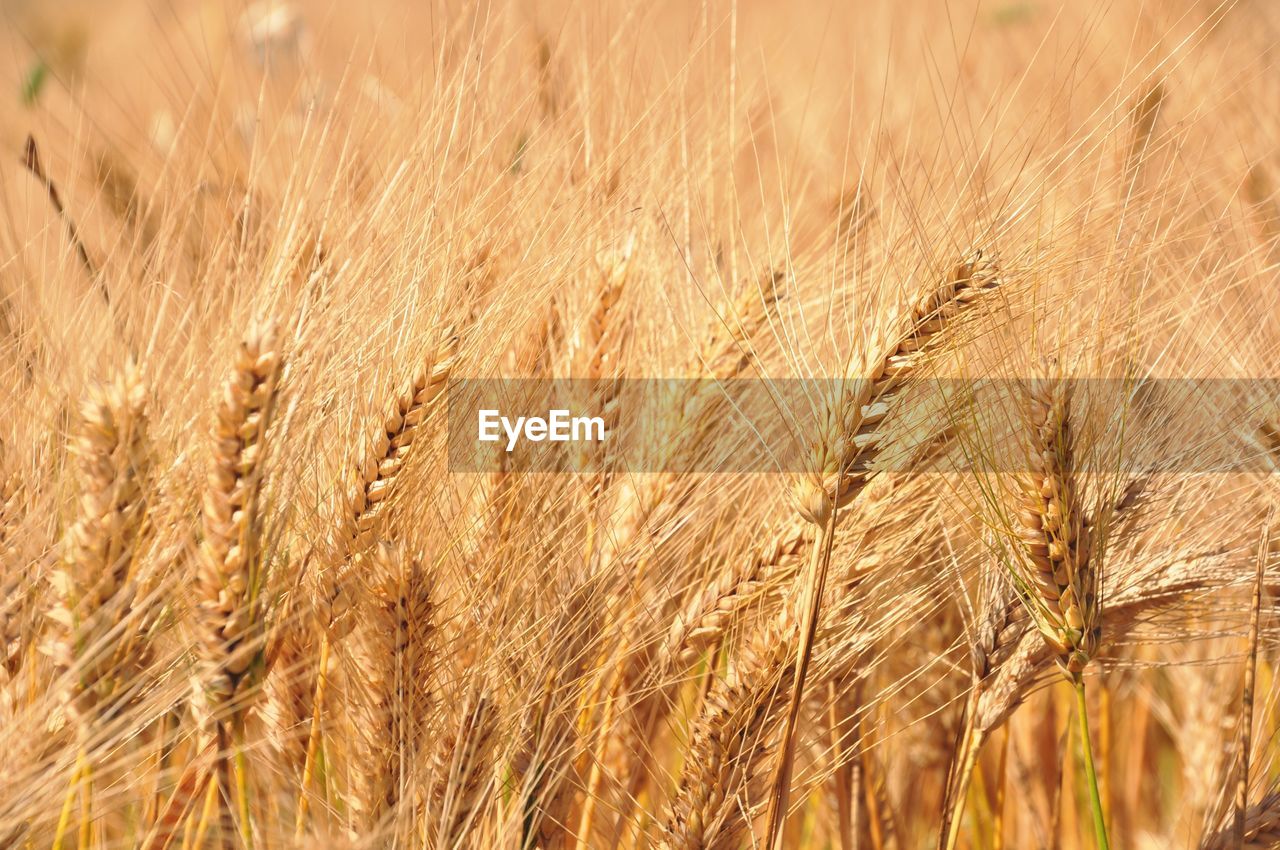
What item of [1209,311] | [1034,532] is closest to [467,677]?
[1034,532]

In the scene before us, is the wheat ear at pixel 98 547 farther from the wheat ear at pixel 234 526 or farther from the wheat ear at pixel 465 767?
the wheat ear at pixel 465 767

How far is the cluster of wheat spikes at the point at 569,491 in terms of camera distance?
2.52 feet

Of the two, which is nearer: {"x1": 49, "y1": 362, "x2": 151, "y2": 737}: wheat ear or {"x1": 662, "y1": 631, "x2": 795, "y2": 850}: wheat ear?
{"x1": 49, "y1": 362, "x2": 151, "y2": 737}: wheat ear

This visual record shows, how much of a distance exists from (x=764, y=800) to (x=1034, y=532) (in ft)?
1.07

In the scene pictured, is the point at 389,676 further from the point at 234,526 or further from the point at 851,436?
the point at 851,436

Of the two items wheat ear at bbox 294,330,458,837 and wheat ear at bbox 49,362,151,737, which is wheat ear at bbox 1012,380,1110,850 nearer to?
wheat ear at bbox 294,330,458,837

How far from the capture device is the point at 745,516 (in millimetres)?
1043

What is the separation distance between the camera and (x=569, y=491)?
3.15 ft

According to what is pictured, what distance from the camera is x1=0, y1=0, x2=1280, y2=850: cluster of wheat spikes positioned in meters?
0.77

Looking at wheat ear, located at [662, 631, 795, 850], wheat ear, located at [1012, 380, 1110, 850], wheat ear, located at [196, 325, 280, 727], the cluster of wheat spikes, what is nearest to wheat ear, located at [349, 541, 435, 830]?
the cluster of wheat spikes

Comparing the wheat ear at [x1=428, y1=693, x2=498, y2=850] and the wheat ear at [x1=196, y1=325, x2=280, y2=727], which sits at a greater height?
the wheat ear at [x1=196, y1=325, x2=280, y2=727]

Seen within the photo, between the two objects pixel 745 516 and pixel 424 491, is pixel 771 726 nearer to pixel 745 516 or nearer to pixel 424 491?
pixel 745 516

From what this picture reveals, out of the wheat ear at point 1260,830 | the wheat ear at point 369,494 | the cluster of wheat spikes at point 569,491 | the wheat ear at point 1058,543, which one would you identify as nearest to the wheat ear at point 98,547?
the cluster of wheat spikes at point 569,491

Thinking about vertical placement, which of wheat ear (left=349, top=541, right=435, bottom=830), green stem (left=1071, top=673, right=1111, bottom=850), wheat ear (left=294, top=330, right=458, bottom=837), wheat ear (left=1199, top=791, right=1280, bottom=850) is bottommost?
wheat ear (left=1199, top=791, right=1280, bottom=850)
